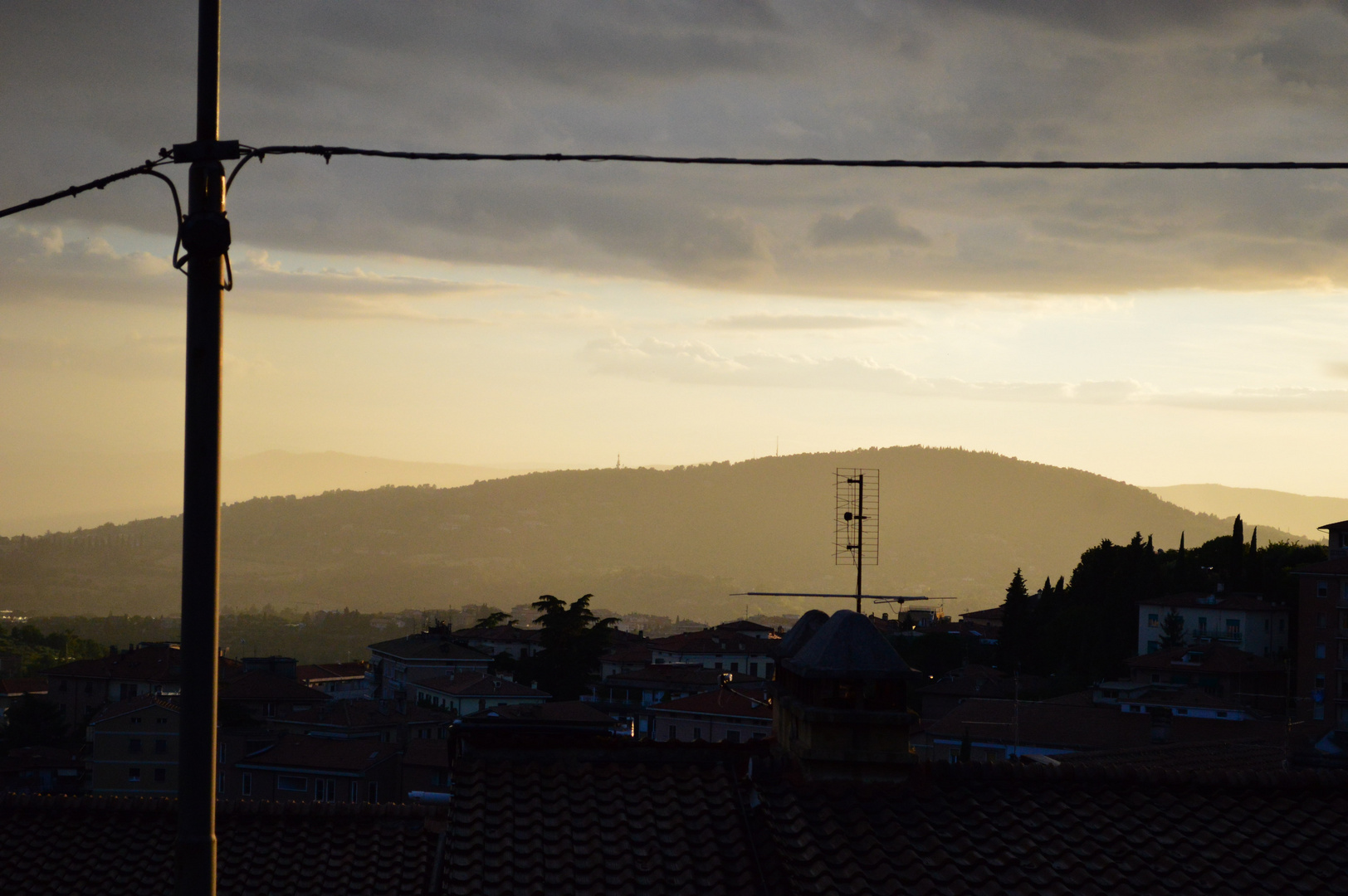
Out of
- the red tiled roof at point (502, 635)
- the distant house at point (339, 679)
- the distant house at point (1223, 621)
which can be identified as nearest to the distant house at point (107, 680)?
the distant house at point (339, 679)

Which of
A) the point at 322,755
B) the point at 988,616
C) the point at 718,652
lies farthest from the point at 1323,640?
the point at 988,616

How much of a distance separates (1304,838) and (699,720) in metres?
53.3

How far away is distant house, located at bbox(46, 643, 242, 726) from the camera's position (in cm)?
8600

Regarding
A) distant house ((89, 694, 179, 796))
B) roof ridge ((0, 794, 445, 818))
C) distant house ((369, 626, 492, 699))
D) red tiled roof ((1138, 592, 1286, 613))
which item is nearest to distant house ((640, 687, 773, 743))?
distant house ((89, 694, 179, 796))

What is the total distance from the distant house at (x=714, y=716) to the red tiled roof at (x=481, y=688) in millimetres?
12507

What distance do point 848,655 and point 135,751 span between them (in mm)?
54836

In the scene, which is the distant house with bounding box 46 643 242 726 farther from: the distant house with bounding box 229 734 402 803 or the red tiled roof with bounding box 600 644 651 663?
the distant house with bounding box 229 734 402 803

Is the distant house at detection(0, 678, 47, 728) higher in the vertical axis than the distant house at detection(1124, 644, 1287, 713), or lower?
lower

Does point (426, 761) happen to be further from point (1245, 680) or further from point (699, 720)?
point (1245, 680)

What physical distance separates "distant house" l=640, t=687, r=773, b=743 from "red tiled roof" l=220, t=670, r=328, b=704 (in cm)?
2086

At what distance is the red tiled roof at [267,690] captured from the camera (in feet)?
228

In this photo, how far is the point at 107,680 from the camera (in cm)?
8712

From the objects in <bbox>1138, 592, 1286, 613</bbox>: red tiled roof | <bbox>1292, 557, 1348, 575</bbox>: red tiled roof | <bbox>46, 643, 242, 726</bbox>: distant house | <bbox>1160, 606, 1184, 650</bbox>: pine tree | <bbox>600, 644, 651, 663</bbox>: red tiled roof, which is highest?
<bbox>1292, 557, 1348, 575</bbox>: red tiled roof

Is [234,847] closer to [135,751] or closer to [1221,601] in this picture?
[135,751]
